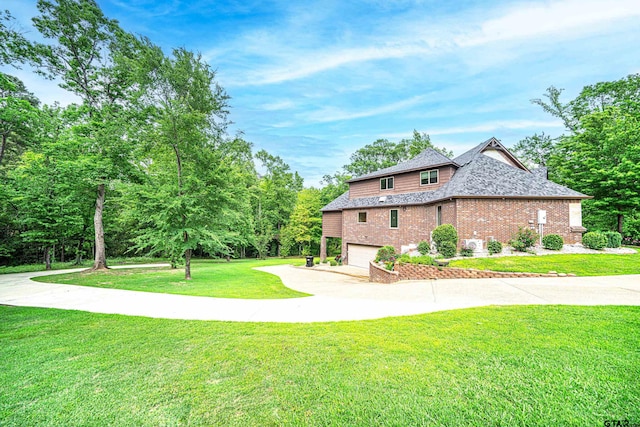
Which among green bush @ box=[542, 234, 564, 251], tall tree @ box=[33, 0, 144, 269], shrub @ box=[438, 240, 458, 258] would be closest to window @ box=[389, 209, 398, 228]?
shrub @ box=[438, 240, 458, 258]

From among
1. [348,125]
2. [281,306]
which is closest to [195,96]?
[281,306]

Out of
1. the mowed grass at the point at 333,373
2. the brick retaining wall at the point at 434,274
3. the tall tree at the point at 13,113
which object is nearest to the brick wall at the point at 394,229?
the brick retaining wall at the point at 434,274

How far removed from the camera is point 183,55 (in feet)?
35.3

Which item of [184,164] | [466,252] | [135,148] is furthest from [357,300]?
[135,148]

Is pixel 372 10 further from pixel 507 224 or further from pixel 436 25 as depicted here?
pixel 507 224

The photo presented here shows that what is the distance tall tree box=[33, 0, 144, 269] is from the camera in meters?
13.1

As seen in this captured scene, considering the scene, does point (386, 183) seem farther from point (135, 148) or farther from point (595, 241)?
point (135, 148)

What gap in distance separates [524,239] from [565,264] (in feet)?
8.15

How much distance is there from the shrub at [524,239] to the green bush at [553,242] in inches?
19.2

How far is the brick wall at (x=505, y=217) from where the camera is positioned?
13.1 meters

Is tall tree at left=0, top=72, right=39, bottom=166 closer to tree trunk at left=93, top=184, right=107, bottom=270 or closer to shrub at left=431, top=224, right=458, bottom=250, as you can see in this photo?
tree trunk at left=93, top=184, right=107, bottom=270

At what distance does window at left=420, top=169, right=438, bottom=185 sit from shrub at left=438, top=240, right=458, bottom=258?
18.7ft

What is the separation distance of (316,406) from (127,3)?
49.9ft

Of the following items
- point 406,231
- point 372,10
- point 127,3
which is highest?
point 372,10
